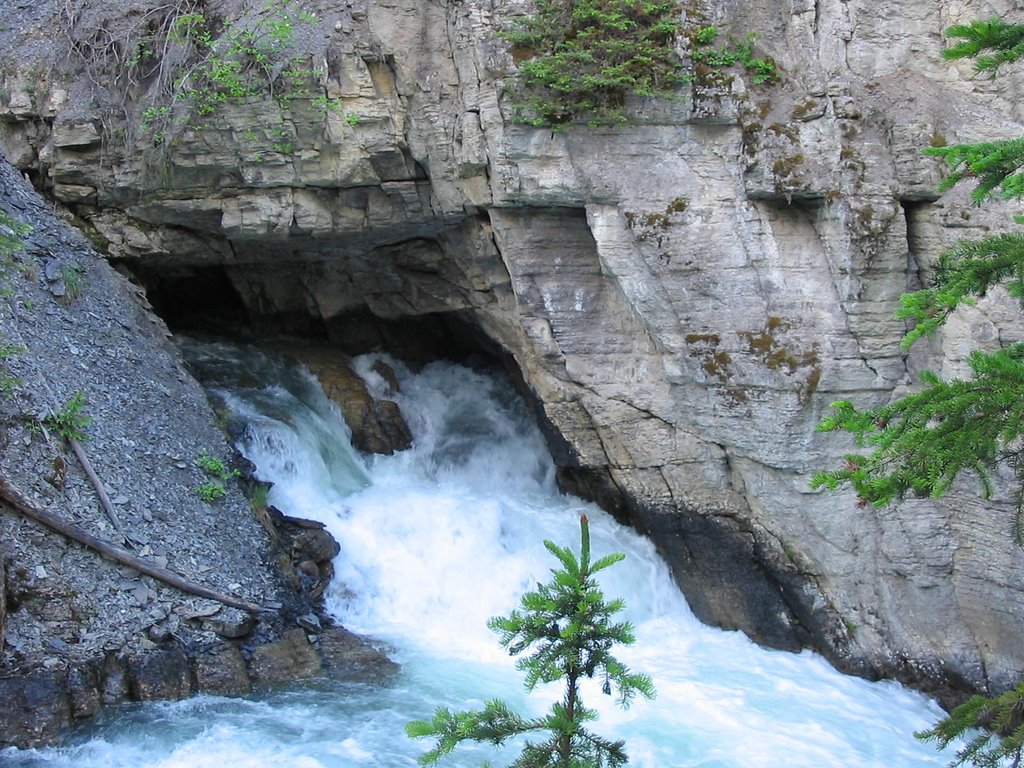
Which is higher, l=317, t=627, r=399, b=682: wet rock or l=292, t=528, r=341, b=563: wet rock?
l=292, t=528, r=341, b=563: wet rock

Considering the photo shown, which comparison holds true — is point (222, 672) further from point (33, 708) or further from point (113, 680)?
point (33, 708)

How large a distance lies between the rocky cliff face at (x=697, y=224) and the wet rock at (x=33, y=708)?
6.52 metres

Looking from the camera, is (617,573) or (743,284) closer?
(743,284)

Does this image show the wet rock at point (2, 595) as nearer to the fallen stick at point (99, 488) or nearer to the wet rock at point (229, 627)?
the fallen stick at point (99, 488)

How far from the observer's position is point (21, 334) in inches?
398

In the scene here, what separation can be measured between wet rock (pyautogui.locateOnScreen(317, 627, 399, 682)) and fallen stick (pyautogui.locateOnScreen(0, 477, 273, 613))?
806 mm

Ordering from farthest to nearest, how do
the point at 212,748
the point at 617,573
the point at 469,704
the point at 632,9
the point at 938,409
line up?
the point at 617,573 → the point at 632,9 → the point at 469,704 → the point at 212,748 → the point at 938,409

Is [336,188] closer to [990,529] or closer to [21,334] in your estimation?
[21,334]

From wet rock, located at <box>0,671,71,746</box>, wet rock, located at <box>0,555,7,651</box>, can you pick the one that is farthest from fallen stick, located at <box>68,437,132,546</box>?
wet rock, located at <box>0,671,71,746</box>

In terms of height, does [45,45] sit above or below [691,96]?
above

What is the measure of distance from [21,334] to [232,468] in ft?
8.95

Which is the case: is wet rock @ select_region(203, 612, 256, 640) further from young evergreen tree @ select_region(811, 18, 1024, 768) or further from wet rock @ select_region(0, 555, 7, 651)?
young evergreen tree @ select_region(811, 18, 1024, 768)

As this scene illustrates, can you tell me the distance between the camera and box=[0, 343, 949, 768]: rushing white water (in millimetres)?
8156

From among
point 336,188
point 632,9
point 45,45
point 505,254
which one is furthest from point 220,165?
point 632,9
